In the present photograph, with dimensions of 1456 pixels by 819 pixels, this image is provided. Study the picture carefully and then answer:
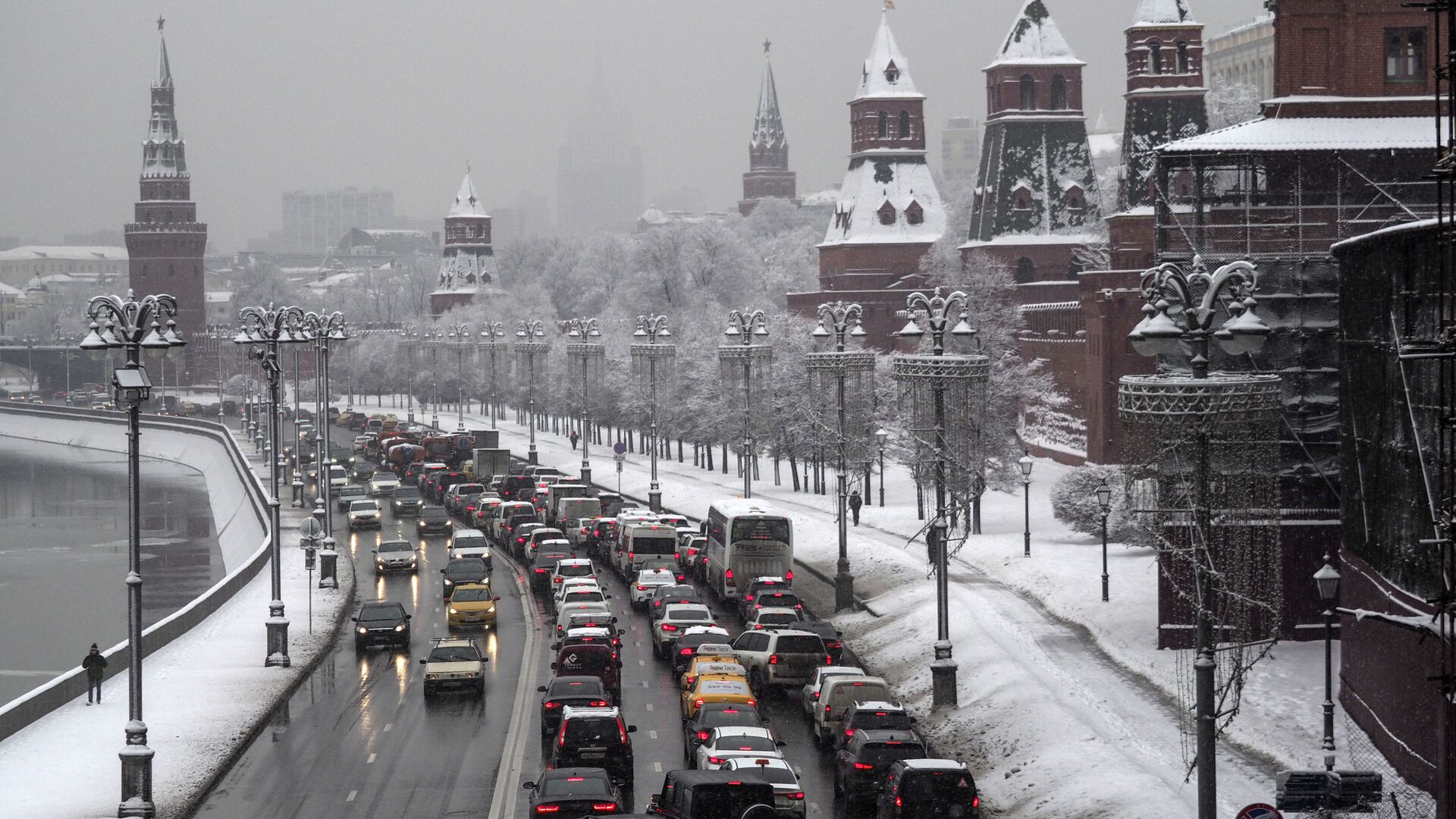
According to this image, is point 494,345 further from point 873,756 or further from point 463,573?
point 873,756

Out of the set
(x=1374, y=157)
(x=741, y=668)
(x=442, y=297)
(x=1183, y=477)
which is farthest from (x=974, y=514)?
(x=442, y=297)

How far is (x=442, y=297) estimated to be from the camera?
617 ft

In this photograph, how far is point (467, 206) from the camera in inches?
7657

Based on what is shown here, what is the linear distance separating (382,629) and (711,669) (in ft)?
37.4

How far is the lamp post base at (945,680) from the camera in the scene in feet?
103

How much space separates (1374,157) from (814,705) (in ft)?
51.9

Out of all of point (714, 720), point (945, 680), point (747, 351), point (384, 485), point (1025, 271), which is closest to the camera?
point (714, 720)

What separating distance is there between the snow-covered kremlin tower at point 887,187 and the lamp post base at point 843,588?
65.6m

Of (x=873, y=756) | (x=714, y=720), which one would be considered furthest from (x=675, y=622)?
(x=873, y=756)

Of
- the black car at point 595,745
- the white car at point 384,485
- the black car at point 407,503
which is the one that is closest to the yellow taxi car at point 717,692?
the black car at point 595,745

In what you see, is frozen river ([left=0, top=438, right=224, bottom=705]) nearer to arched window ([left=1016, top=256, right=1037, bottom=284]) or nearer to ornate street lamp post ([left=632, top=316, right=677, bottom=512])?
ornate street lamp post ([left=632, top=316, right=677, bottom=512])

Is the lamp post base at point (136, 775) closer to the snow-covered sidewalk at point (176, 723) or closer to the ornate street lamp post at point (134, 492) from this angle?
the ornate street lamp post at point (134, 492)

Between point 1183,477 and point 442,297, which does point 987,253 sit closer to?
point 1183,477

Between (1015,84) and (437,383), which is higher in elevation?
(1015,84)
